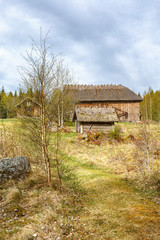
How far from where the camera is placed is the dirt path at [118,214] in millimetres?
3660

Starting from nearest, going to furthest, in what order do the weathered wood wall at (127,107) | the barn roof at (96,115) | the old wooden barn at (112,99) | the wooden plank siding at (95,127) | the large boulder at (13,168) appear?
the large boulder at (13,168) < the barn roof at (96,115) < the wooden plank siding at (95,127) < the old wooden barn at (112,99) < the weathered wood wall at (127,107)

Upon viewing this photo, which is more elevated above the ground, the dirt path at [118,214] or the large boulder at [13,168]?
the large boulder at [13,168]

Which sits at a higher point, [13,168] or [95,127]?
[95,127]

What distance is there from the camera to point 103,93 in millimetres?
32562

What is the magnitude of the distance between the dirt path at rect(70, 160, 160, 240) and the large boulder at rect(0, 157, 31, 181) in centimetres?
250

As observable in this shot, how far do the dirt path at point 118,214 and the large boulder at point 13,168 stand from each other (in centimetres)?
250

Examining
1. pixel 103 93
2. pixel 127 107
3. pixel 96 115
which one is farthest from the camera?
pixel 103 93

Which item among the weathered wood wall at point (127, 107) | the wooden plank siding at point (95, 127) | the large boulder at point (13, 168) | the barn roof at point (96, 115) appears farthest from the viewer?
the weathered wood wall at point (127, 107)

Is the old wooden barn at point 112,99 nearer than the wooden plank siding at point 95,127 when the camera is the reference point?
No

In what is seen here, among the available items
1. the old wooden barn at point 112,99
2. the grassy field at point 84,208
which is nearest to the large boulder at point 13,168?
the grassy field at point 84,208

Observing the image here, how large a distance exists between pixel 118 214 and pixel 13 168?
4.31 meters

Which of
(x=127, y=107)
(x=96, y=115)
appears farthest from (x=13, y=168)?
(x=127, y=107)

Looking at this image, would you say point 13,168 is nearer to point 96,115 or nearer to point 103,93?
point 96,115

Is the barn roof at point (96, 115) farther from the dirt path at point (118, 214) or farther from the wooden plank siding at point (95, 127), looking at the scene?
the dirt path at point (118, 214)
